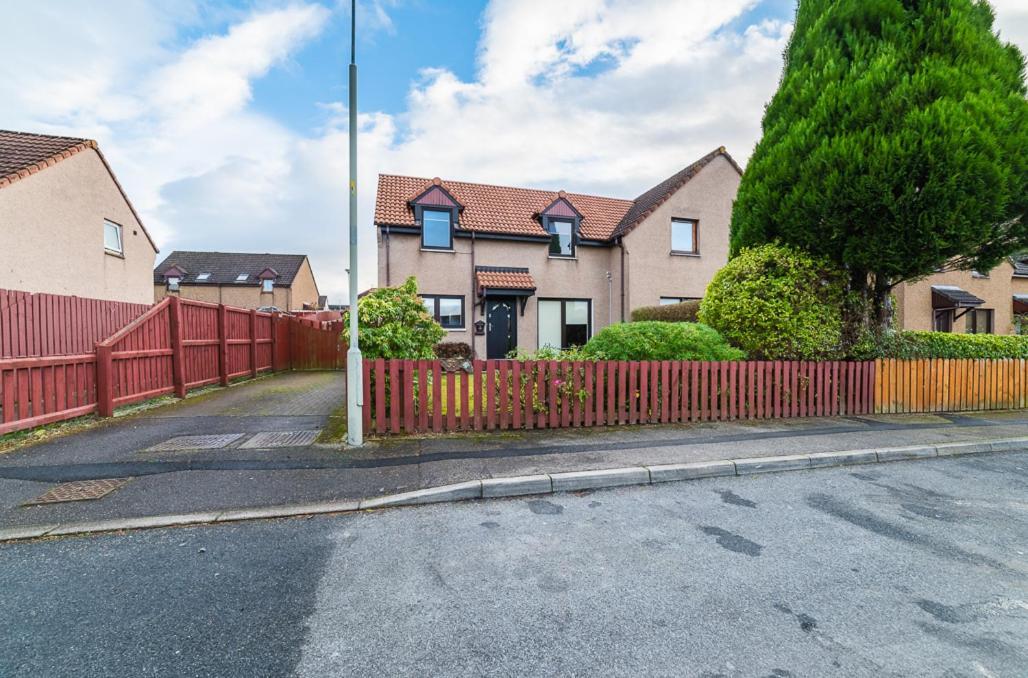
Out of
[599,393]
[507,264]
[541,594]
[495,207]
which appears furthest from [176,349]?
[495,207]

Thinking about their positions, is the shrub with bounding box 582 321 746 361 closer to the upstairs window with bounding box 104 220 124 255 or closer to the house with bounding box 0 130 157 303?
the house with bounding box 0 130 157 303

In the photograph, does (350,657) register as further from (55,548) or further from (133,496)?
(133,496)

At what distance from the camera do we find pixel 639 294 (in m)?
17.3

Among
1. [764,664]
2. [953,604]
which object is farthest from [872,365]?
[764,664]

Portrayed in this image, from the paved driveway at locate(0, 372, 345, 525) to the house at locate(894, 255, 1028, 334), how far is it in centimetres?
2176

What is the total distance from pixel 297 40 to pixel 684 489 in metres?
7.51

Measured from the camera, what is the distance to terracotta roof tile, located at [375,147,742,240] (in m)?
16.6

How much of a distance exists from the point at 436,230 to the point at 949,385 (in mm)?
14302

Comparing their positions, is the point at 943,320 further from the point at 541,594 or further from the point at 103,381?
the point at 103,381

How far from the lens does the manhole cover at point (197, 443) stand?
18.6ft

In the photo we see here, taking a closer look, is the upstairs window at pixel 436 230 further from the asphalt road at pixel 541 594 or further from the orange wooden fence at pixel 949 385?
the asphalt road at pixel 541 594

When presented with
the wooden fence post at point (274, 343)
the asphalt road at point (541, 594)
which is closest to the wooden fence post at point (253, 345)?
the wooden fence post at point (274, 343)

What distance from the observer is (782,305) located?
8.22m

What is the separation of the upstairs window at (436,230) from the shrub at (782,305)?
404 inches
